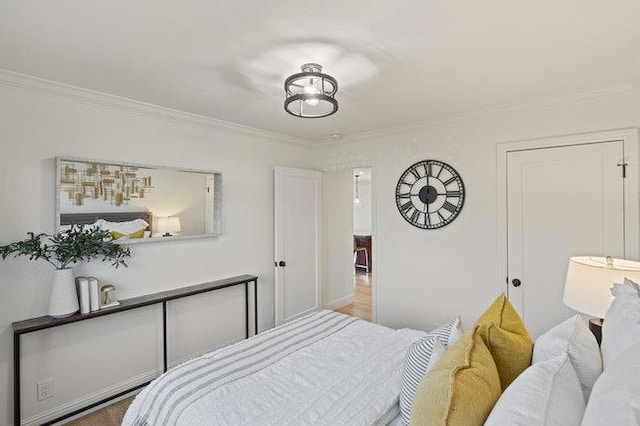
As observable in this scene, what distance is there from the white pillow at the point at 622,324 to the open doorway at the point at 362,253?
266cm

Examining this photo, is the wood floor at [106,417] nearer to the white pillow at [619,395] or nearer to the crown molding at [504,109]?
the white pillow at [619,395]

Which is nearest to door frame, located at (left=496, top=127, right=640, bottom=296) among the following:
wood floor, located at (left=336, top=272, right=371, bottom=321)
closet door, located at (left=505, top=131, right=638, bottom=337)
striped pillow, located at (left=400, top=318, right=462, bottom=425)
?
closet door, located at (left=505, top=131, right=638, bottom=337)

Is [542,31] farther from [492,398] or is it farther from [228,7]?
[492,398]

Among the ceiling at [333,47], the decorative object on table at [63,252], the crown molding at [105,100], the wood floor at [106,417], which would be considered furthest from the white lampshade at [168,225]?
the wood floor at [106,417]

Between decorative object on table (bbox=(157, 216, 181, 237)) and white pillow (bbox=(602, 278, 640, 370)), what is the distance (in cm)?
302

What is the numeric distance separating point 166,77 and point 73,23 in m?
0.66

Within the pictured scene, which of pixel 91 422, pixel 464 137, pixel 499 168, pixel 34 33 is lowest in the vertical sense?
pixel 91 422

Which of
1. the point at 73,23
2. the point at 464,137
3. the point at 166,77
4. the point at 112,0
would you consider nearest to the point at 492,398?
the point at 112,0

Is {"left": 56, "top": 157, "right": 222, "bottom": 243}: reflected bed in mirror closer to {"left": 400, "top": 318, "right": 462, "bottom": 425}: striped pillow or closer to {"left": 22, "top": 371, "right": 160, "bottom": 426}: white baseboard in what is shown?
{"left": 22, "top": 371, "right": 160, "bottom": 426}: white baseboard

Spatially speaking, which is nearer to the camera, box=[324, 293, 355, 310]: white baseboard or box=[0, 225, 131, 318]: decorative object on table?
box=[0, 225, 131, 318]: decorative object on table

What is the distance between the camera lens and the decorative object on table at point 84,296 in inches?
91.6

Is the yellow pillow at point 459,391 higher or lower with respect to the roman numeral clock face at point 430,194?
lower

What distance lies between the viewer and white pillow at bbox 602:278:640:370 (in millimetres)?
953

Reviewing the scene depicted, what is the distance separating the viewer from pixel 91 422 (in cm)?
236
